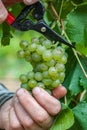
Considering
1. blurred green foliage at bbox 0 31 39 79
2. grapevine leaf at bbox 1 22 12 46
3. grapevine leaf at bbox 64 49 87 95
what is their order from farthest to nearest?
blurred green foliage at bbox 0 31 39 79 < grapevine leaf at bbox 1 22 12 46 < grapevine leaf at bbox 64 49 87 95

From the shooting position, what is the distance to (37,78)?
1.24 m

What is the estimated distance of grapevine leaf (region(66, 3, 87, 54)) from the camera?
131 cm

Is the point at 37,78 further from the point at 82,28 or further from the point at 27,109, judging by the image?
the point at 82,28

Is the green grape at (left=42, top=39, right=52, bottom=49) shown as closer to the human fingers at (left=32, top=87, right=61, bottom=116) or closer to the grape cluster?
the grape cluster

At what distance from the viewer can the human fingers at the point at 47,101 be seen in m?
1.22

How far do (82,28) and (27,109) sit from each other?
28 cm

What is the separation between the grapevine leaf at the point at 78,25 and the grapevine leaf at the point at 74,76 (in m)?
0.05

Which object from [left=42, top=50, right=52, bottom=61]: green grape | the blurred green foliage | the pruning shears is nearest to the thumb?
the pruning shears

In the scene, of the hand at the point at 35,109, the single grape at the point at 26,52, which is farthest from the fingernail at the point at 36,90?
the single grape at the point at 26,52

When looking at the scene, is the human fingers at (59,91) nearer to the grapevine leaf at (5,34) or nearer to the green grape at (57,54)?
the green grape at (57,54)

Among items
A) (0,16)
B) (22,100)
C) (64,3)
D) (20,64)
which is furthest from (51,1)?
(20,64)

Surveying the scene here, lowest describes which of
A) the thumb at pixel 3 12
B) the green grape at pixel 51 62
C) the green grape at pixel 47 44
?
the green grape at pixel 51 62

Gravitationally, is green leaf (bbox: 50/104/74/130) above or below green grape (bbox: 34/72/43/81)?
below

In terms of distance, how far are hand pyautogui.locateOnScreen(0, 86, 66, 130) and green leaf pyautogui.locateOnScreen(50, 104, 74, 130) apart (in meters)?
0.02
